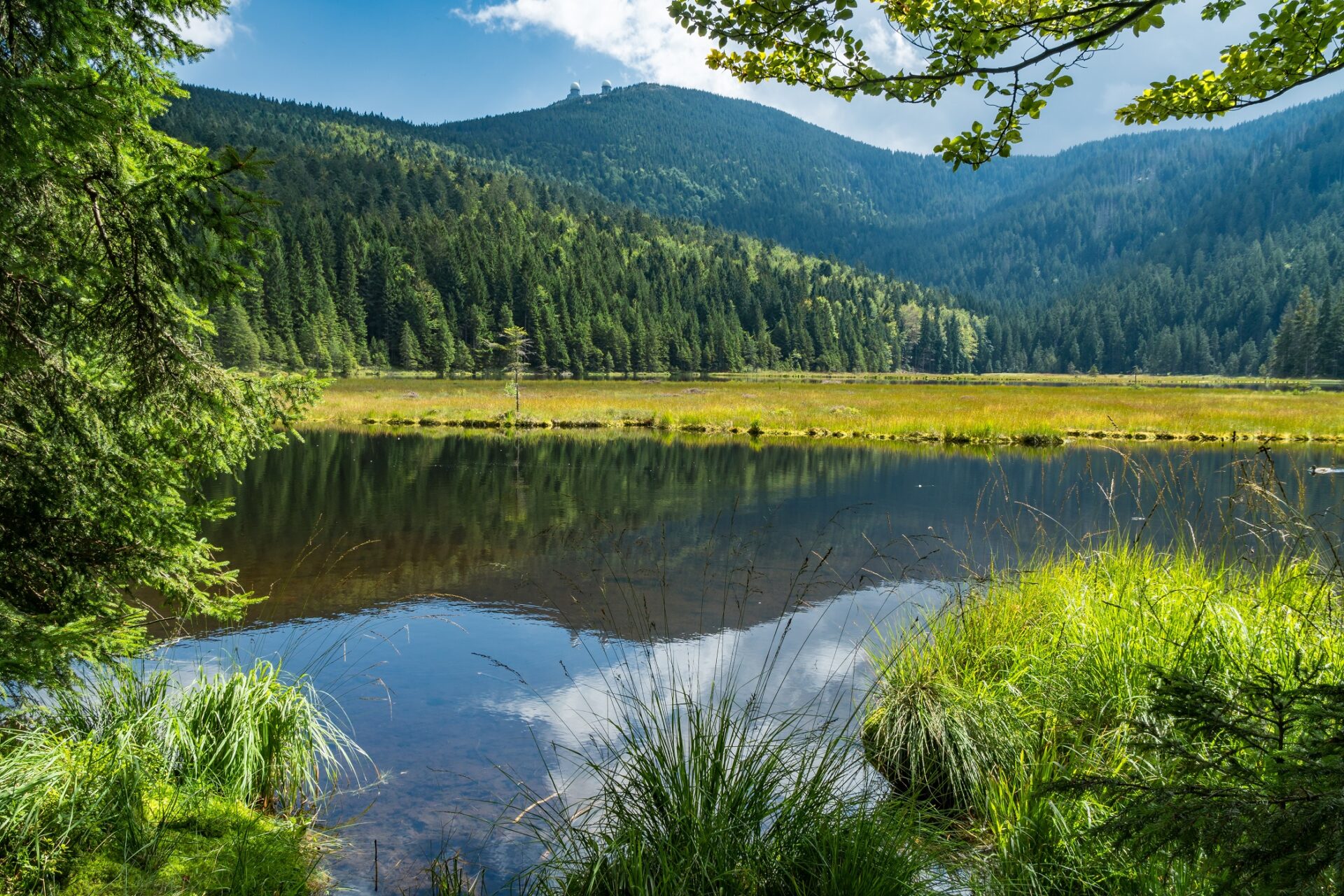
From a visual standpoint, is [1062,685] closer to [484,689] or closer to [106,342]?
[484,689]

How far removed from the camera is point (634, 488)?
62.7ft

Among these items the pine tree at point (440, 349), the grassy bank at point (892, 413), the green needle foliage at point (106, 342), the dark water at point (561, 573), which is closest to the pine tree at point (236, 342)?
the grassy bank at point (892, 413)

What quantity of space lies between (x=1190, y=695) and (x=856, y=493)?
16995mm

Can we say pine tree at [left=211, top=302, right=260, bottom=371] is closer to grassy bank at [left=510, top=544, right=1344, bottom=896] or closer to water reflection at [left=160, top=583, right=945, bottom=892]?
water reflection at [left=160, top=583, right=945, bottom=892]

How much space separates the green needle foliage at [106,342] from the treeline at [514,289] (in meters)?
68.4

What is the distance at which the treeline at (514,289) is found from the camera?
92312mm

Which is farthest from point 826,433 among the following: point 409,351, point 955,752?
point 409,351

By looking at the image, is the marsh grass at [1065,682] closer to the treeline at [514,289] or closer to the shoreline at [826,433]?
the shoreline at [826,433]

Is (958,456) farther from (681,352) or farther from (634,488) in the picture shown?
(681,352)

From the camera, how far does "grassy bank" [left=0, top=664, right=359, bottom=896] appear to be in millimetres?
3045

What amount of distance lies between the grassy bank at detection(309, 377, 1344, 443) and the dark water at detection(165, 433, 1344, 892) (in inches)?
273

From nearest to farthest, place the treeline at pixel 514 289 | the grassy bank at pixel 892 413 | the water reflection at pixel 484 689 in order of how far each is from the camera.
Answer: the water reflection at pixel 484 689
the grassy bank at pixel 892 413
the treeline at pixel 514 289

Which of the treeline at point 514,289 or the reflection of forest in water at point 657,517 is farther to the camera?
the treeline at point 514,289

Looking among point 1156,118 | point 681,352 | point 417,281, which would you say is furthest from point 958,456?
point 417,281
